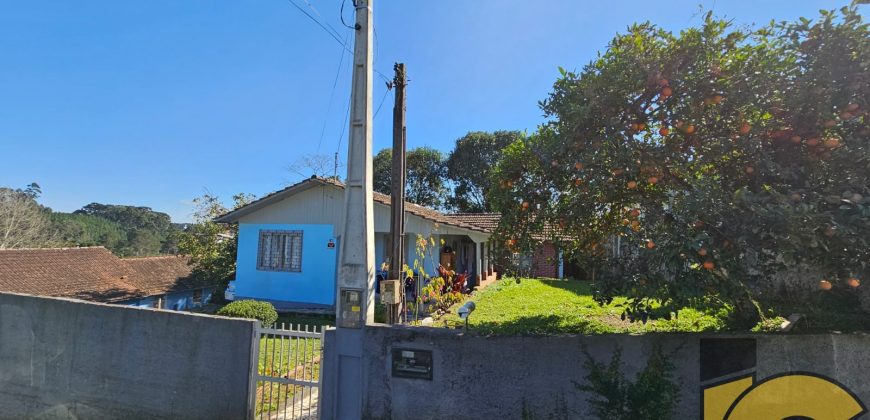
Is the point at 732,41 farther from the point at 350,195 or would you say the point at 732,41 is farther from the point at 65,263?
the point at 65,263

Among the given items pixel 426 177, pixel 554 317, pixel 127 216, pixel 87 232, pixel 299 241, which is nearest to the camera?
pixel 554 317

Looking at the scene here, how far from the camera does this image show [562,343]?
4.34 metres

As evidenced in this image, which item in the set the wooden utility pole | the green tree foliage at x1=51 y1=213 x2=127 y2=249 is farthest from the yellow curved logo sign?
the green tree foliage at x1=51 y1=213 x2=127 y2=249

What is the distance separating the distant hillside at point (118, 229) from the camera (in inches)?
1720

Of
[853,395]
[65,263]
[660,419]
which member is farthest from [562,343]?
[65,263]

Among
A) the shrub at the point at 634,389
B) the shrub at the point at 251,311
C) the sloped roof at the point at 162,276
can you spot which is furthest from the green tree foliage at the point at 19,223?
the shrub at the point at 634,389

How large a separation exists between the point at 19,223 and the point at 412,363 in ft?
125

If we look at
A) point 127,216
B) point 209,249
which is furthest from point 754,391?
point 127,216

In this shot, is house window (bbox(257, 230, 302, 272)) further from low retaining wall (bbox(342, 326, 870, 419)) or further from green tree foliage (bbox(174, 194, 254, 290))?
low retaining wall (bbox(342, 326, 870, 419))

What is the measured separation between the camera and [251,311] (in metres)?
11.4

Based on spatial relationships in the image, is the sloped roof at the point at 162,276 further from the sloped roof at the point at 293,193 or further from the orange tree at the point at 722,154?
the orange tree at the point at 722,154

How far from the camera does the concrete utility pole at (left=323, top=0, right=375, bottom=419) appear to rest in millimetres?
5020

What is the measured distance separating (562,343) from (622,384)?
2.19ft

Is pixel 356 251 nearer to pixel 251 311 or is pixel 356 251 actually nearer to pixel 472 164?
pixel 251 311
